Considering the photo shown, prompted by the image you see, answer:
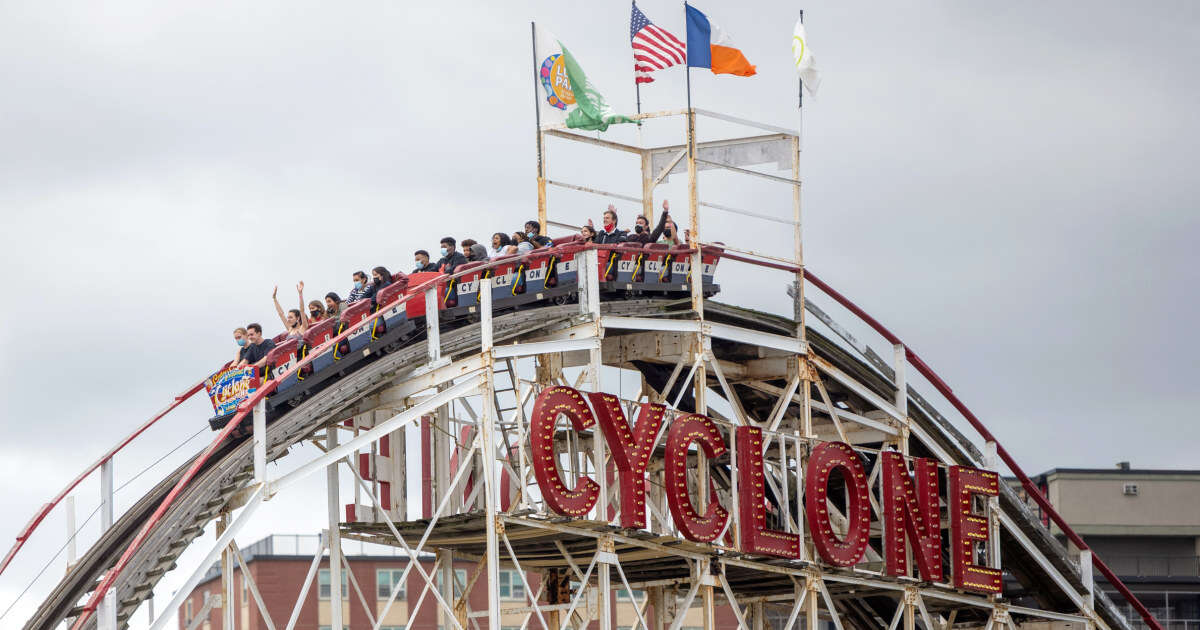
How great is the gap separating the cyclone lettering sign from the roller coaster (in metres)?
0.06

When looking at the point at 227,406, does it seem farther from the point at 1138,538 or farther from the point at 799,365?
the point at 1138,538

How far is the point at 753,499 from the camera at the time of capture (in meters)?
39.4

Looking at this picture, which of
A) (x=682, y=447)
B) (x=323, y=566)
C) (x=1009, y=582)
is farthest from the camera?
(x=323, y=566)

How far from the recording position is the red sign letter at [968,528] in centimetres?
4391

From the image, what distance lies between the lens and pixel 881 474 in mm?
42625

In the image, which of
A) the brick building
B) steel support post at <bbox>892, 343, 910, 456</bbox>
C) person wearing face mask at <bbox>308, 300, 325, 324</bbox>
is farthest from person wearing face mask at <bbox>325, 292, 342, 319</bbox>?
the brick building

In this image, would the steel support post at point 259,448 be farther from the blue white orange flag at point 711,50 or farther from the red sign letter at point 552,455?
the blue white orange flag at point 711,50

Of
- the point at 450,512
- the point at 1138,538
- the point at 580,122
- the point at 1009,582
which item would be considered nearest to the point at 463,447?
the point at 450,512

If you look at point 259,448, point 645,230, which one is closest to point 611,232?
point 645,230

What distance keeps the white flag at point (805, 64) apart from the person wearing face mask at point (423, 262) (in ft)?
36.7

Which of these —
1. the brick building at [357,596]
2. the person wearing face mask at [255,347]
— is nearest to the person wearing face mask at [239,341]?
the person wearing face mask at [255,347]

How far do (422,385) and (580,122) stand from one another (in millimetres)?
8420

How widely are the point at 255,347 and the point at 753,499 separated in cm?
1101

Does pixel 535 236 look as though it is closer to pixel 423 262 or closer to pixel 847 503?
pixel 423 262
